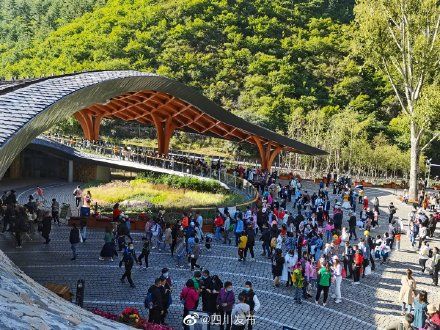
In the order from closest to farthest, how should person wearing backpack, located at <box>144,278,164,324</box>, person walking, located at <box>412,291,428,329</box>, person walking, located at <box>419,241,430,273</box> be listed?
person wearing backpack, located at <box>144,278,164,324</box>, person walking, located at <box>412,291,428,329</box>, person walking, located at <box>419,241,430,273</box>

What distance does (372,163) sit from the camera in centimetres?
4403

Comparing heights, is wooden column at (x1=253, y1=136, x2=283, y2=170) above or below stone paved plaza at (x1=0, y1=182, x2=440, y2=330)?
above

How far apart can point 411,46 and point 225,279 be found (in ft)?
67.1

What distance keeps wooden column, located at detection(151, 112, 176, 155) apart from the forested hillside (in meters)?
14.6

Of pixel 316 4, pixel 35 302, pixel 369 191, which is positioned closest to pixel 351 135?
pixel 369 191

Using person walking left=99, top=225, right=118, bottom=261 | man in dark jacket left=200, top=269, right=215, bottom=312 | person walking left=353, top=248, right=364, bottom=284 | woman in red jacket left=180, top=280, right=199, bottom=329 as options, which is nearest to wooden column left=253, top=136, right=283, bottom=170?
person walking left=353, top=248, right=364, bottom=284

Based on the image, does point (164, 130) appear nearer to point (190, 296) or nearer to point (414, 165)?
point (414, 165)

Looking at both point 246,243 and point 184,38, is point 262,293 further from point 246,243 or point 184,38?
point 184,38

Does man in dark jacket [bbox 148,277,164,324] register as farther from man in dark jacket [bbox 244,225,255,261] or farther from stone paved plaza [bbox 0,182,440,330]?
man in dark jacket [bbox 244,225,255,261]

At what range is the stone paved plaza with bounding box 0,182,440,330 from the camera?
1180cm

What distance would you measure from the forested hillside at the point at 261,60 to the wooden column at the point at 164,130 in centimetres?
1459

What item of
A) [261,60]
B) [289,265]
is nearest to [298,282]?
[289,265]

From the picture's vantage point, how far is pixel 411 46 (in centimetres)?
2973

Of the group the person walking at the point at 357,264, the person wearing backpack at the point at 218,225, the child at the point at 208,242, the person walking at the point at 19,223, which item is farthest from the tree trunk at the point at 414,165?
the person walking at the point at 19,223
